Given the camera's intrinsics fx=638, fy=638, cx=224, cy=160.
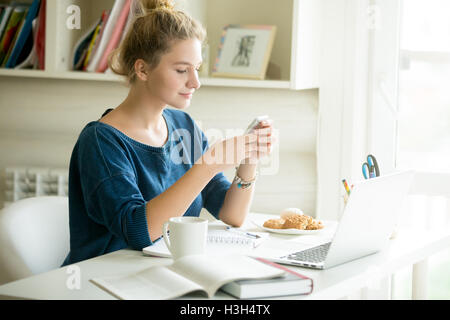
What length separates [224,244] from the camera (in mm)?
1400

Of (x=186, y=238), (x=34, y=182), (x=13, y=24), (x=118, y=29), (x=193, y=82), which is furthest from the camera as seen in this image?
(x=34, y=182)

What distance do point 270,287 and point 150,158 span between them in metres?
0.64

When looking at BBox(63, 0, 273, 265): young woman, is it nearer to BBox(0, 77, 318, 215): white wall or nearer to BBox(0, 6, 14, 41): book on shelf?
BBox(0, 77, 318, 215): white wall

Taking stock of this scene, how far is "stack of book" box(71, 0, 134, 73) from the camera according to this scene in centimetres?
216

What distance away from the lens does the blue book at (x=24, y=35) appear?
7.34 ft

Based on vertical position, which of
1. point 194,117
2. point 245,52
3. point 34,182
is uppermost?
point 245,52

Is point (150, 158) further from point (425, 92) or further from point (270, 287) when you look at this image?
point (425, 92)

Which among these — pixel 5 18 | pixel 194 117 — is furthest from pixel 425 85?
pixel 5 18

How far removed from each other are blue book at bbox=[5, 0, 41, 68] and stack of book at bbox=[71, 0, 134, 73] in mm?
180

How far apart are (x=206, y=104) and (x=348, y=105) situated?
0.51 m

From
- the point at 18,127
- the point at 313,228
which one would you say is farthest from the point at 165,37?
the point at 18,127

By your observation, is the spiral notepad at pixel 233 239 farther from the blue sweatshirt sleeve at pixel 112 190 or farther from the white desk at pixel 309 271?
the blue sweatshirt sleeve at pixel 112 190

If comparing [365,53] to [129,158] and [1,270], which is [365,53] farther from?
[1,270]

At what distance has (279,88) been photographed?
2.25 meters
